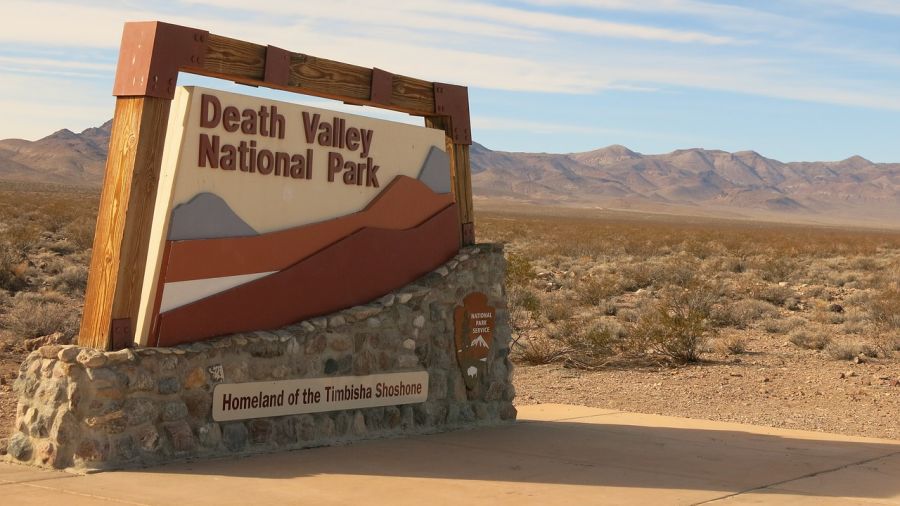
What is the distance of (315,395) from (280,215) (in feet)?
4.65

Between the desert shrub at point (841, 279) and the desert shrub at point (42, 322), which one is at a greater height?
the desert shrub at point (841, 279)

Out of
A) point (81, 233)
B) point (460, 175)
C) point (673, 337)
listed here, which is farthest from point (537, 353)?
point (81, 233)

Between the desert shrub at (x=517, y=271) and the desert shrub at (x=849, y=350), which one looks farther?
the desert shrub at (x=517, y=271)

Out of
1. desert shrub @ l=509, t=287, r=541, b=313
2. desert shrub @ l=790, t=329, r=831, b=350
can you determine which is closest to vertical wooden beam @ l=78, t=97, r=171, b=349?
desert shrub @ l=509, t=287, r=541, b=313

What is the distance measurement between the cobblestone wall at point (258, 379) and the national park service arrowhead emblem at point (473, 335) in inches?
2.9

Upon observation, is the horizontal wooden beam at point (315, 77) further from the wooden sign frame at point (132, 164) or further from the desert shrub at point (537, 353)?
the desert shrub at point (537, 353)

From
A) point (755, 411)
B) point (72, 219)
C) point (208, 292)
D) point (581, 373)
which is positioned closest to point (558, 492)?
point (208, 292)

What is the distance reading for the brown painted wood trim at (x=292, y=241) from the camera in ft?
27.2

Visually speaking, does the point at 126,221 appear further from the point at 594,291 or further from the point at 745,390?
the point at 594,291

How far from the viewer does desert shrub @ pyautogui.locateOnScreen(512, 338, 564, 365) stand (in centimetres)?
1695

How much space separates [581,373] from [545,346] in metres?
1.28

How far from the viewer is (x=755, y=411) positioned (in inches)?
523

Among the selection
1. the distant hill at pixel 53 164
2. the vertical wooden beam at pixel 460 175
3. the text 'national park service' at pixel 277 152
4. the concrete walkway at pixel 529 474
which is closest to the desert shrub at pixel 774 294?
the concrete walkway at pixel 529 474

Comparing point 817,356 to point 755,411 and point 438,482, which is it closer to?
point 755,411
